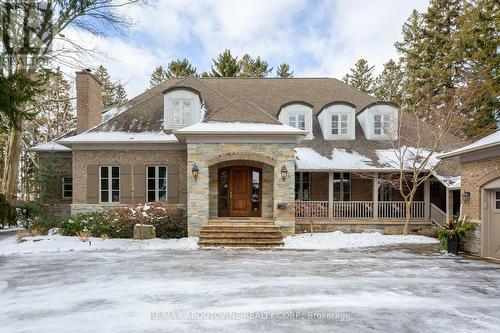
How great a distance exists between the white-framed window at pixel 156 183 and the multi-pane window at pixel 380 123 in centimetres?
1065

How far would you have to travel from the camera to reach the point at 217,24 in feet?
58.9

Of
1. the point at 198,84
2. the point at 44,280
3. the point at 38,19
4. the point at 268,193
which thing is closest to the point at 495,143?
the point at 268,193

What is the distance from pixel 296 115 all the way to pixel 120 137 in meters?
8.44

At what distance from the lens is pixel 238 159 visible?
1335cm

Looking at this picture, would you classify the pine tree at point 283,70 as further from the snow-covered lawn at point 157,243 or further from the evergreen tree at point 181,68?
the snow-covered lawn at point 157,243

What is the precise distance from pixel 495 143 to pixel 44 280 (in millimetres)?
11987

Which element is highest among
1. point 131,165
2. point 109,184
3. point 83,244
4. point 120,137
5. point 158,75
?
point 158,75

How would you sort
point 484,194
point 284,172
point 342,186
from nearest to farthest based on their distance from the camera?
1. point 484,194
2. point 284,172
3. point 342,186

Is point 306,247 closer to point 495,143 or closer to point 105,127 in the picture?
point 495,143

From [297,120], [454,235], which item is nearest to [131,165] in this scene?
[297,120]

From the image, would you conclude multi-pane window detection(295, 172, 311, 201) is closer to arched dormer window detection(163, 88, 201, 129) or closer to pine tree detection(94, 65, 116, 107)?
arched dormer window detection(163, 88, 201, 129)

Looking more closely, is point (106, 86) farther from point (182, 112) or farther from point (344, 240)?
point (344, 240)

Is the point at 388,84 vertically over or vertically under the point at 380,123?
over

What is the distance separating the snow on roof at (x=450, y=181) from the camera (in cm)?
1407
